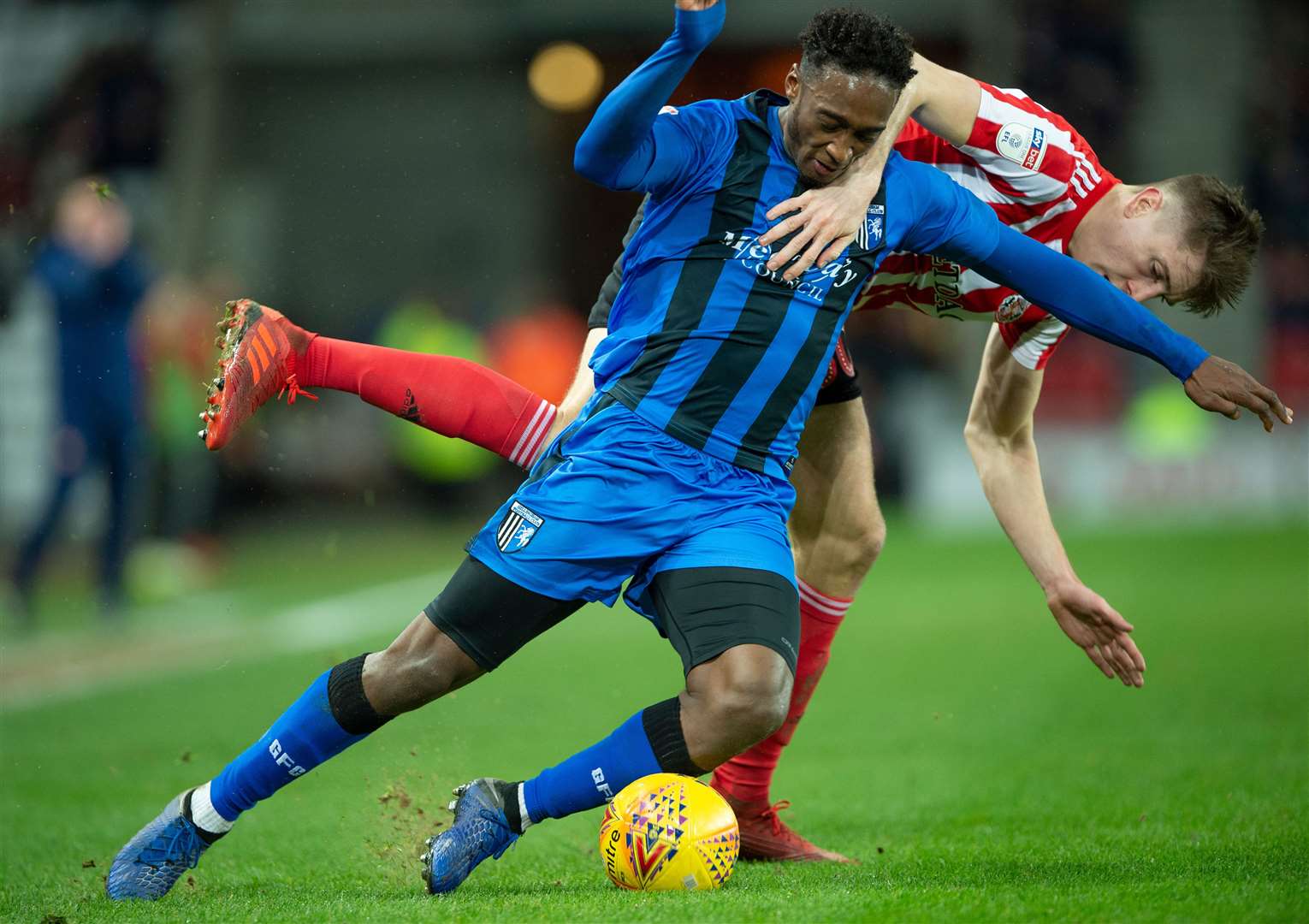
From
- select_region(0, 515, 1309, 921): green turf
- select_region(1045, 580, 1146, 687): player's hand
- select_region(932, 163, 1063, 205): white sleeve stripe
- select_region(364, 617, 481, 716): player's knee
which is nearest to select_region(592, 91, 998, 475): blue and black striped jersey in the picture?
select_region(932, 163, 1063, 205): white sleeve stripe

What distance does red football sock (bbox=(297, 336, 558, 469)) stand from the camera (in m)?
4.31

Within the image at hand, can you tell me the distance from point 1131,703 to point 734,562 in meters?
3.83

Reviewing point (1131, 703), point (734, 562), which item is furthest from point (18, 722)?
point (1131, 703)

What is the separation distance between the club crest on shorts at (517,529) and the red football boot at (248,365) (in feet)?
2.41

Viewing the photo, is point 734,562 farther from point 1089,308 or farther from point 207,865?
point 207,865

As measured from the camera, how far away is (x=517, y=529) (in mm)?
3789

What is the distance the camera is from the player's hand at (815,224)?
3.68 meters

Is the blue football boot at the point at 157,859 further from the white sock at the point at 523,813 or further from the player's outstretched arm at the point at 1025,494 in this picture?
the player's outstretched arm at the point at 1025,494

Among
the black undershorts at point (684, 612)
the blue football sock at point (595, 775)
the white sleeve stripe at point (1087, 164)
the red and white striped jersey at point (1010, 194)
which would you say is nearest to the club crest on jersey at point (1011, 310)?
the red and white striped jersey at point (1010, 194)

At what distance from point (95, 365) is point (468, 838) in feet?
22.9

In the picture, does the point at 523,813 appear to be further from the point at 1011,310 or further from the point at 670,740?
the point at 1011,310

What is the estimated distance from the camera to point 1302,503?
15.4m

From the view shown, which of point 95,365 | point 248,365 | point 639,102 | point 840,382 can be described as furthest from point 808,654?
point 95,365

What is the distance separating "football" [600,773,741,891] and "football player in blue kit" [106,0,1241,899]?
0.07m
